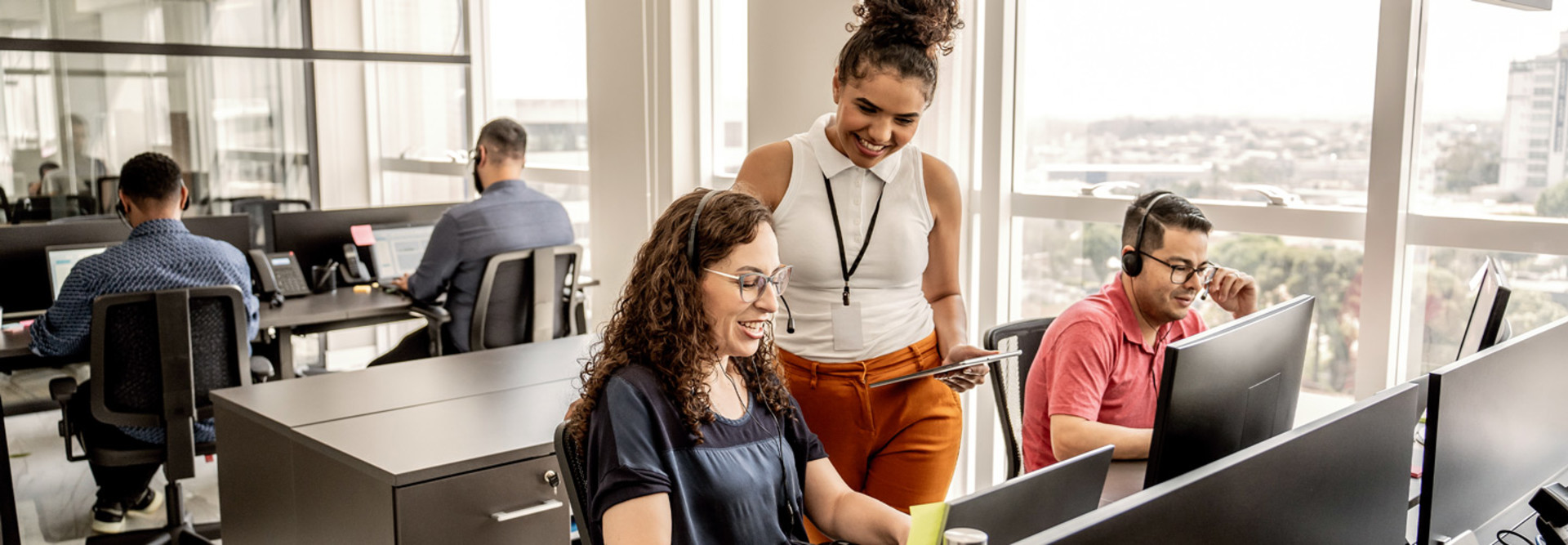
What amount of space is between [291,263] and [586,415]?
3.45m

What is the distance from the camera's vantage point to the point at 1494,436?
147cm

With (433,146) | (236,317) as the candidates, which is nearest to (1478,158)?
(236,317)

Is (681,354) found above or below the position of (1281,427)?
above

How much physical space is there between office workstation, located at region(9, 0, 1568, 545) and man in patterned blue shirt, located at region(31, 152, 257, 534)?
9 cm

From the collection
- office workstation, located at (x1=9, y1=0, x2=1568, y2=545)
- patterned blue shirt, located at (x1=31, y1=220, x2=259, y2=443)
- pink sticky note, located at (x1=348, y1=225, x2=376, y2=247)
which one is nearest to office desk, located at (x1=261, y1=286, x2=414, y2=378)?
office workstation, located at (x1=9, y1=0, x2=1568, y2=545)

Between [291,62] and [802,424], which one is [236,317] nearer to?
[802,424]

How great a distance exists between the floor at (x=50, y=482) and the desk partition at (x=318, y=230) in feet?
2.98

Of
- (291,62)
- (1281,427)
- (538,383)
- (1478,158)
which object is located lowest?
(538,383)

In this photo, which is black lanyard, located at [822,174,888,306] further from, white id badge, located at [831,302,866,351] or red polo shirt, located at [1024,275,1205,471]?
red polo shirt, located at [1024,275,1205,471]

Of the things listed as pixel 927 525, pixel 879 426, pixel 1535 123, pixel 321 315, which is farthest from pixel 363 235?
pixel 927 525

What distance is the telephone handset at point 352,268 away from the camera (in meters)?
4.75

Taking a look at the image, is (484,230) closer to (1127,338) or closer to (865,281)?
(865,281)

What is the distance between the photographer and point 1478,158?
263 centimetres

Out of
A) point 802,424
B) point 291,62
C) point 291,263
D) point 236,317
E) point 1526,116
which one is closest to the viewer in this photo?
point 802,424
